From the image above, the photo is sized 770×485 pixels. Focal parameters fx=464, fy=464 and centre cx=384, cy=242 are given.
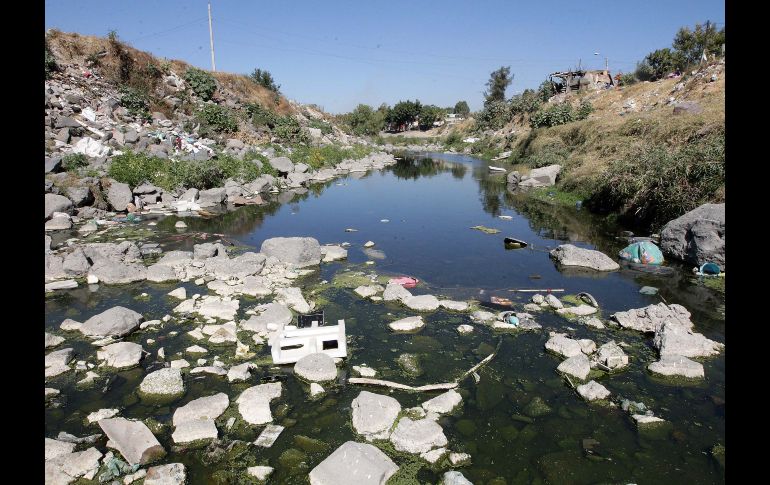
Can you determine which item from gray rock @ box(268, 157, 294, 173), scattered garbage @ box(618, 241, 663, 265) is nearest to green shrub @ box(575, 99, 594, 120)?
gray rock @ box(268, 157, 294, 173)

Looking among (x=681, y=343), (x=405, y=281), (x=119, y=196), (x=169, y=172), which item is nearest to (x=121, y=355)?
(x=405, y=281)

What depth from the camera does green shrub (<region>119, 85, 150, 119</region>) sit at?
2255 cm

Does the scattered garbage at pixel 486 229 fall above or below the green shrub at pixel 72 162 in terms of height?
below

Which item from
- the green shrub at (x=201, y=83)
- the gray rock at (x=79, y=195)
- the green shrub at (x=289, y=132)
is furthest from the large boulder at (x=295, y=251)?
the green shrub at (x=201, y=83)

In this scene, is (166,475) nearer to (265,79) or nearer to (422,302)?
(422,302)

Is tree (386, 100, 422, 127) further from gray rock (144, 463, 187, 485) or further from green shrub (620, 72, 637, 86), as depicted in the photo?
gray rock (144, 463, 187, 485)

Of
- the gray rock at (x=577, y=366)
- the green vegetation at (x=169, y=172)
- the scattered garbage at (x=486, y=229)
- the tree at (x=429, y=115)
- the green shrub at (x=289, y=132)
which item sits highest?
the tree at (x=429, y=115)

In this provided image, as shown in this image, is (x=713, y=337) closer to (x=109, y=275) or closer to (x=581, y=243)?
(x=581, y=243)

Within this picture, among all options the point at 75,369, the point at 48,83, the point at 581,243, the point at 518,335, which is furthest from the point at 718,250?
the point at 48,83

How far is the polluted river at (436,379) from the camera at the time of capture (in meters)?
3.85

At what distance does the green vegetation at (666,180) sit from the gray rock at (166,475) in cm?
1115

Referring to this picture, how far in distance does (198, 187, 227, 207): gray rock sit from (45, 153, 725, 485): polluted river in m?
5.16

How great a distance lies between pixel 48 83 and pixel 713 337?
80.5ft

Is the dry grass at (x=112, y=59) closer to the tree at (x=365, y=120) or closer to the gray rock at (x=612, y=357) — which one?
the tree at (x=365, y=120)
